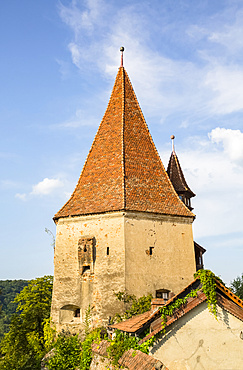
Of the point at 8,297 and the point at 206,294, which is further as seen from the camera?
the point at 8,297

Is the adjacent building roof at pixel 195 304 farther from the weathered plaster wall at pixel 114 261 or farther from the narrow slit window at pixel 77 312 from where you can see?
the narrow slit window at pixel 77 312

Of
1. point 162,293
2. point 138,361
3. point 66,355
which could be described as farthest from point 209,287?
point 66,355

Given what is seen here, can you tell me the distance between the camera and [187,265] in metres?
16.0

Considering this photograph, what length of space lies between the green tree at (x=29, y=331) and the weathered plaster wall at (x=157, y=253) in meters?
4.95

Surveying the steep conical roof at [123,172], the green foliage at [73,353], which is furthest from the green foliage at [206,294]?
the steep conical roof at [123,172]

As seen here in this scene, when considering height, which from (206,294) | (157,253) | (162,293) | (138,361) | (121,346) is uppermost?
(157,253)

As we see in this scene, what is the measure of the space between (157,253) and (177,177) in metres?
6.81

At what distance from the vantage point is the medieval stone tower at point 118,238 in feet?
48.3

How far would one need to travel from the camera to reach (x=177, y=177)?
68.9 feet

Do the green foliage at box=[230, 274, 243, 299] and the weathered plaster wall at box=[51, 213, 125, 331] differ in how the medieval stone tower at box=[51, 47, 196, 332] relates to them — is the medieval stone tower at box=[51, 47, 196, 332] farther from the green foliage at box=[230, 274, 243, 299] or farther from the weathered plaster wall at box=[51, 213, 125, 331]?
the green foliage at box=[230, 274, 243, 299]

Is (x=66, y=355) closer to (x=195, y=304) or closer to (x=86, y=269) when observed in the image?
(x=86, y=269)

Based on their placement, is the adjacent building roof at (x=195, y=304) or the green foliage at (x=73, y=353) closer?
the adjacent building roof at (x=195, y=304)

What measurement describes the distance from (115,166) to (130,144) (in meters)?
1.57

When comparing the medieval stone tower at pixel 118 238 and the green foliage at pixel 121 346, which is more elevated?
the medieval stone tower at pixel 118 238
